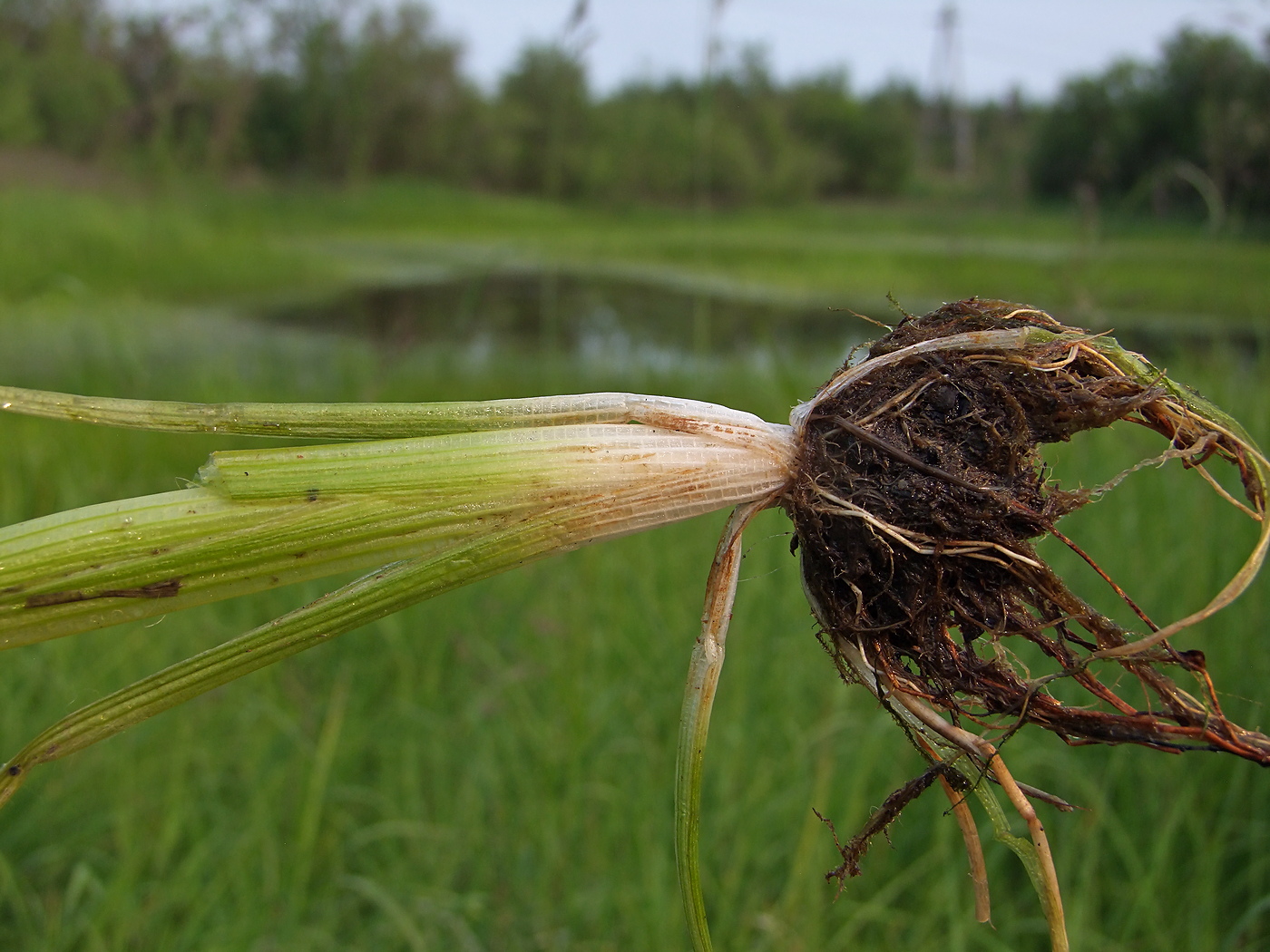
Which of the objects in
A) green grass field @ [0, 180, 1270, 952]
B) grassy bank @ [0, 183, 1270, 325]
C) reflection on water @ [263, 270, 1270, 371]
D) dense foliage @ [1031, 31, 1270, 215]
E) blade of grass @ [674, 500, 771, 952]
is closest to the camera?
blade of grass @ [674, 500, 771, 952]

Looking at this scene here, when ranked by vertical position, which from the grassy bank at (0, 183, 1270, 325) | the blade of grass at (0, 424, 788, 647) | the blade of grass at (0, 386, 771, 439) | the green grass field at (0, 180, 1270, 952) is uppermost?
the grassy bank at (0, 183, 1270, 325)

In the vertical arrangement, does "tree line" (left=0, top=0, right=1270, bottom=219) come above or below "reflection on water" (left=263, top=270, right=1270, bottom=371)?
above

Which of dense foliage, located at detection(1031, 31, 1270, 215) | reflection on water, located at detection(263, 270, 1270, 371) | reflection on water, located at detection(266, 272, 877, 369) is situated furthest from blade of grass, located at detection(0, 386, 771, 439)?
reflection on water, located at detection(266, 272, 877, 369)

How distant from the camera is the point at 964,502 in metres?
0.85

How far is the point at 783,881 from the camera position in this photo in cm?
218

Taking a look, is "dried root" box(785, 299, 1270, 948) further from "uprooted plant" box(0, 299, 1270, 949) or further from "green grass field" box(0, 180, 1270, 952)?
"green grass field" box(0, 180, 1270, 952)

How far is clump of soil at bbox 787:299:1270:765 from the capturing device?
33.3 inches

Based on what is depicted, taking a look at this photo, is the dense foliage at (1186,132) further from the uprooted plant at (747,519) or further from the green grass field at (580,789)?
the uprooted plant at (747,519)

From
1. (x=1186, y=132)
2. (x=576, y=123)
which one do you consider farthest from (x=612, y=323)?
(x=1186, y=132)

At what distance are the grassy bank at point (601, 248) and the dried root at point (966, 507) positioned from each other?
1.23m

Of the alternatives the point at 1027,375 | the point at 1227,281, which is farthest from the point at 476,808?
the point at 1227,281

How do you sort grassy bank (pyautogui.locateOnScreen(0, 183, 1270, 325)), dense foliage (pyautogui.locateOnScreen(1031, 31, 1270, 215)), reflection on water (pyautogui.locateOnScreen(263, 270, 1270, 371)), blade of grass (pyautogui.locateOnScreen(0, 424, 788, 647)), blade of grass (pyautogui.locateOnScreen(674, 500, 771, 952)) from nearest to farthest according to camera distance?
1. blade of grass (pyautogui.locateOnScreen(0, 424, 788, 647))
2. blade of grass (pyautogui.locateOnScreen(674, 500, 771, 952))
3. dense foliage (pyautogui.locateOnScreen(1031, 31, 1270, 215))
4. grassy bank (pyautogui.locateOnScreen(0, 183, 1270, 325))
5. reflection on water (pyautogui.locateOnScreen(263, 270, 1270, 371))

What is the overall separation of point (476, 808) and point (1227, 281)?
648 centimetres

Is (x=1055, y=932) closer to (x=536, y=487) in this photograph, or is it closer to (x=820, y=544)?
(x=820, y=544)
